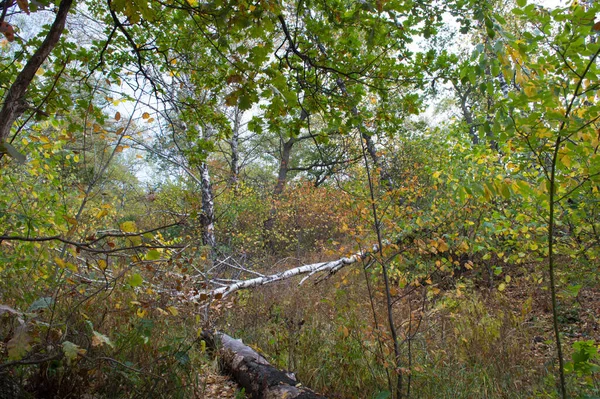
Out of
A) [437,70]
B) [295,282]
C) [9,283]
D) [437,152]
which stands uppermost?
[437,152]

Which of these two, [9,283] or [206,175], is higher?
[206,175]

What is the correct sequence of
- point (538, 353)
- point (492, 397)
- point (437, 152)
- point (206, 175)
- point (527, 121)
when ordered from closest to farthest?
1. point (527, 121)
2. point (492, 397)
3. point (538, 353)
4. point (437, 152)
5. point (206, 175)

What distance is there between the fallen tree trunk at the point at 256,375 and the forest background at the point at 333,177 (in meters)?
0.29

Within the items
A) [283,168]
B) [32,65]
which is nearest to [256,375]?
[32,65]

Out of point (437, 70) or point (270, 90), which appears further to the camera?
point (437, 70)

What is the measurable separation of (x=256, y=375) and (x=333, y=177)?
229cm

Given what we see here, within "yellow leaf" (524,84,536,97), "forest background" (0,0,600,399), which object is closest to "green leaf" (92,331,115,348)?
"forest background" (0,0,600,399)

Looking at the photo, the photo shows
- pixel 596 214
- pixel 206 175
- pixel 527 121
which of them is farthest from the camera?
pixel 206 175

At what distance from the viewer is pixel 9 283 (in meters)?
3.03

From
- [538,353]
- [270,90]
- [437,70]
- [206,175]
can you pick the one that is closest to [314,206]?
[206,175]

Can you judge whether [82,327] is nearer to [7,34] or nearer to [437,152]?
[7,34]

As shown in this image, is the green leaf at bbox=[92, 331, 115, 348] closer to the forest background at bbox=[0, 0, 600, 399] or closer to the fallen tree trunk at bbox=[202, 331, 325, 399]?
the forest background at bbox=[0, 0, 600, 399]

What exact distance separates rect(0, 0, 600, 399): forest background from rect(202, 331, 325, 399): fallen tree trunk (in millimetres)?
292

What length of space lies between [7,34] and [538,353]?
18.8 feet
